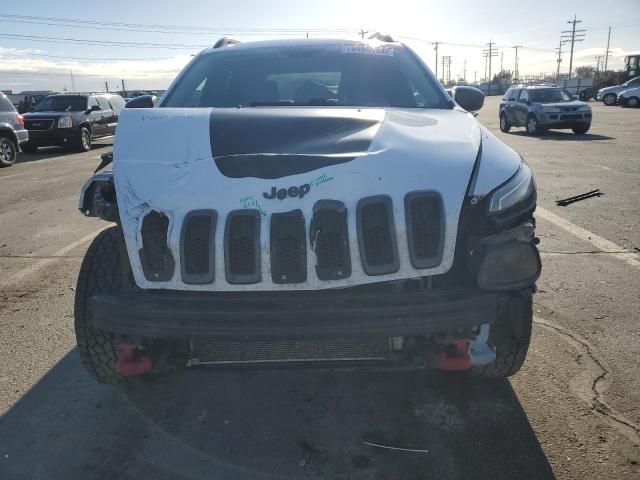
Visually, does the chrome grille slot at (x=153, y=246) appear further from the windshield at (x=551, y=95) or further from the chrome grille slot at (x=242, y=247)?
the windshield at (x=551, y=95)

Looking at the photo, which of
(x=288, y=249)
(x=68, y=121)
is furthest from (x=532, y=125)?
(x=288, y=249)

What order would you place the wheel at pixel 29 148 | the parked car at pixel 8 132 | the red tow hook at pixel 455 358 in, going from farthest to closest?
the wheel at pixel 29 148
the parked car at pixel 8 132
the red tow hook at pixel 455 358

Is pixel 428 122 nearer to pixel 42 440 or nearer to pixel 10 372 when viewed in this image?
pixel 42 440

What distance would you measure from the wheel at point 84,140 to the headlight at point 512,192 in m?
16.3

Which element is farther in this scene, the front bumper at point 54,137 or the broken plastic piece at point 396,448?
the front bumper at point 54,137

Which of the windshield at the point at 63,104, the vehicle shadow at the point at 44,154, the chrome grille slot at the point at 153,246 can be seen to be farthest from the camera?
the windshield at the point at 63,104

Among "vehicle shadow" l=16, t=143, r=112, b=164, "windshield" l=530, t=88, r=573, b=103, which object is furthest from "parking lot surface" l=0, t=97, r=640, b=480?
"windshield" l=530, t=88, r=573, b=103

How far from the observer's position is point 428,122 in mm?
2684

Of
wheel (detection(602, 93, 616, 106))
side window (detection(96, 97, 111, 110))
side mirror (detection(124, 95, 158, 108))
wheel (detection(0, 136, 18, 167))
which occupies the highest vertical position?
side mirror (detection(124, 95, 158, 108))

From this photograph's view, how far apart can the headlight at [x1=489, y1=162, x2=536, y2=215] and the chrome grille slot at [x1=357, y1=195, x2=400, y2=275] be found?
0.44m

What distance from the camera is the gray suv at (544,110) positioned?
16406 mm

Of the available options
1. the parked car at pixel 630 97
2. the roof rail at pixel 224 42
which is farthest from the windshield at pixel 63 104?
the parked car at pixel 630 97

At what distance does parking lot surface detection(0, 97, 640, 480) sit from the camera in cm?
219

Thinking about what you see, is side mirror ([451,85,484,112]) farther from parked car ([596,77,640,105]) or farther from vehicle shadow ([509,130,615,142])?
parked car ([596,77,640,105])
